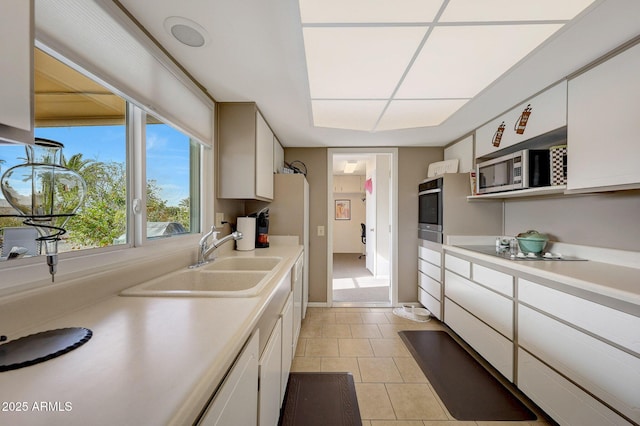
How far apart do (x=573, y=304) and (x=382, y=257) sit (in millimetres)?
3682

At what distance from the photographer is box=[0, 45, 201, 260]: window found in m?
0.93

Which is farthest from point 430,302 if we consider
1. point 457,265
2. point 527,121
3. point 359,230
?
point 359,230

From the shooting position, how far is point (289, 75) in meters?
1.74

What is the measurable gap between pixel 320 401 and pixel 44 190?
1.88m

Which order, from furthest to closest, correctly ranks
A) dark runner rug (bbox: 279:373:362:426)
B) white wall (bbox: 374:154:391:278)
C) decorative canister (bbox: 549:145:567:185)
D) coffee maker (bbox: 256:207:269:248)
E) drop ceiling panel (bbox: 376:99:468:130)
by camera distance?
white wall (bbox: 374:154:391:278) → coffee maker (bbox: 256:207:269:248) → drop ceiling panel (bbox: 376:99:468:130) → decorative canister (bbox: 549:145:567:185) → dark runner rug (bbox: 279:373:362:426)

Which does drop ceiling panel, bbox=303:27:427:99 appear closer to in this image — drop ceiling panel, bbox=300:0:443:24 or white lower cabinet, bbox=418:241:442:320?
drop ceiling panel, bbox=300:0:443:24

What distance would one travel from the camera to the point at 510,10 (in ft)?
3.77

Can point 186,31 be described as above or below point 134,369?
above

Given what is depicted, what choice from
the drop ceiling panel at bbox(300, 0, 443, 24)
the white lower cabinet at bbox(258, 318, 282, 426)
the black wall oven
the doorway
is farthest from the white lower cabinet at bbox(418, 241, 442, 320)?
the drop ceiling panel at bbox(300, 0, 443, 24)

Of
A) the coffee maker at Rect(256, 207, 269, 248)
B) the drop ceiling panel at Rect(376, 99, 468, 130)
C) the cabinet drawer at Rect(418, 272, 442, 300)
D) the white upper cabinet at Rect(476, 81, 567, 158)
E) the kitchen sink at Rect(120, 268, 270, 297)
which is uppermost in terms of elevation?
the drop ceiling panel at Rect(376, 99, 468, 130)

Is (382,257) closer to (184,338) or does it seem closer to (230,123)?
(230,123)

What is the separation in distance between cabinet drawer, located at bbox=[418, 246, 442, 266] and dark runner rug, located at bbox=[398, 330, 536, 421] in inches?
32.0

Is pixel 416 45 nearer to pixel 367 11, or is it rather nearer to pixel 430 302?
pixel 367 11

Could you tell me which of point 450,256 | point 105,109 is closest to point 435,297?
point 450,256
